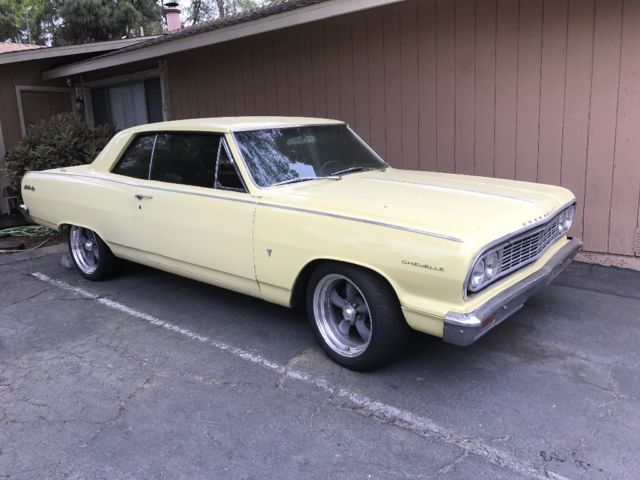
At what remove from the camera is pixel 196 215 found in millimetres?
4328

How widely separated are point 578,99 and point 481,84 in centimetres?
105

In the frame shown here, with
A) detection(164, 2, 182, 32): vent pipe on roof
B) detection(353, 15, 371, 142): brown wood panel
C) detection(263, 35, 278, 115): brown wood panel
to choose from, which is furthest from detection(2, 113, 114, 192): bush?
detection(164, 2, 182, 32): vent pipe on roof

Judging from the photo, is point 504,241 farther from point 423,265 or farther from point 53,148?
point 53,148

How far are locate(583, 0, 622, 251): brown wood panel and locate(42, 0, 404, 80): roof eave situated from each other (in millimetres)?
2156

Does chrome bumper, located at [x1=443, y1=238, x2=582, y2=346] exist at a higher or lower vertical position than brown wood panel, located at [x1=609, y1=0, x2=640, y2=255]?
lower

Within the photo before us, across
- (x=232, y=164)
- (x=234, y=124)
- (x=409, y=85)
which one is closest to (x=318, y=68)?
(x=409, y=85)

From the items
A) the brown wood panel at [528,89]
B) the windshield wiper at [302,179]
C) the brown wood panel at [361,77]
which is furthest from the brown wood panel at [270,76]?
the windshield wiper at [302,179]

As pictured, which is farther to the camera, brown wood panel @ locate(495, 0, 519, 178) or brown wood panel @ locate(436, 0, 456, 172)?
brown wood panel @ locate(436, 0, 456, 172)

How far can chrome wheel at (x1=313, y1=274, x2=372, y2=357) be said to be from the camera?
3.68m

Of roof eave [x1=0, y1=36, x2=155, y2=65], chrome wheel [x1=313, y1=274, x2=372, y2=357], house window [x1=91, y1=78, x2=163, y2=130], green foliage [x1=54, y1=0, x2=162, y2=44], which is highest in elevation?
green foliage [x1=54, y1=0, x2=162, y2=44]

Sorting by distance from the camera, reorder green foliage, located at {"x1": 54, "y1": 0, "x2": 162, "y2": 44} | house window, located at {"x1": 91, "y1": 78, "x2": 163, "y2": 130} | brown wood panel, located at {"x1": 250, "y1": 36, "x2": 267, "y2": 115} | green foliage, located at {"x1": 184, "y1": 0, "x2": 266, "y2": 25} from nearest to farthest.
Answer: brown wood panel, located at {"x1": 250, "y1": 36, "x2": 267, "y2": 115}, house window, located at {"x1": 91, "y1": 78, "x2": 163, "y2": 130}, green foliage, located at {"x1": 54, "y1": 0, "x2": 162, "y2": 44}, green foliage, located at {"x1": 184, "y1": 0, "x2": 266, "y2": 25}

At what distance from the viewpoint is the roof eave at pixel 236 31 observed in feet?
20.8

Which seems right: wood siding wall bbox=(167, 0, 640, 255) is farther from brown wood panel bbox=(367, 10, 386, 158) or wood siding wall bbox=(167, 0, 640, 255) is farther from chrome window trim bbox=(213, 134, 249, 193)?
chrome window trim bbox=(213, 134, 249, 193)

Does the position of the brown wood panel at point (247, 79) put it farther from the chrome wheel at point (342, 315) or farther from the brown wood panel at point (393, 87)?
the chrome wheel at point (342, 315)
